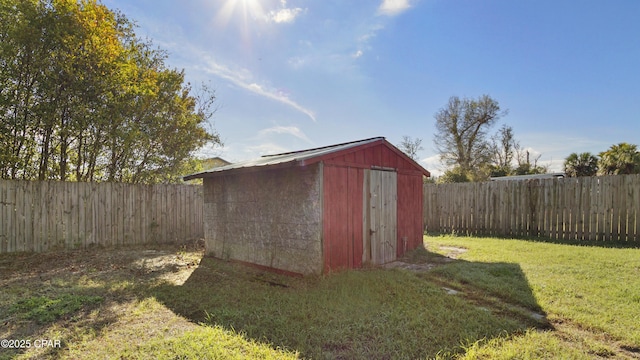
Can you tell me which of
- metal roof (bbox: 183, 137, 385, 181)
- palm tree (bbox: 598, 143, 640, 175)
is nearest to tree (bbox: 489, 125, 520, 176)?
palm tree (bbox: 598, 143, 640, 175)

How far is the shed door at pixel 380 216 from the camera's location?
5827 mm

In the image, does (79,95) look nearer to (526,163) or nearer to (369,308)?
(369,308)

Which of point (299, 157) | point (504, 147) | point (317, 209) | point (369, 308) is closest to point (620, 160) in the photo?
point (504, 147)

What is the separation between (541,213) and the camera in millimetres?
8734

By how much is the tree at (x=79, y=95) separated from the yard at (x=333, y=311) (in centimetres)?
312

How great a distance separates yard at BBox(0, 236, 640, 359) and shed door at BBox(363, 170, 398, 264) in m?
0.81

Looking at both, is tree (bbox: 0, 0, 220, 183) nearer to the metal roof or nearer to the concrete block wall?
the metal roof

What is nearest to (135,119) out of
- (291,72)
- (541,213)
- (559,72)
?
(291,72)

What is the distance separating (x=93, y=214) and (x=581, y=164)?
21.9 metres

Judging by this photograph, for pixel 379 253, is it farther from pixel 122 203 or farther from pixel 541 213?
pixel 122 203

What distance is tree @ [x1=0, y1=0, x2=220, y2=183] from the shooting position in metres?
6.55

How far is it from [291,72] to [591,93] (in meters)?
11.1

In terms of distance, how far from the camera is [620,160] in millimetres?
13281

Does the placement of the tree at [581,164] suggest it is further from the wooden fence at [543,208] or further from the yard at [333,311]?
the yard at [333,311]
